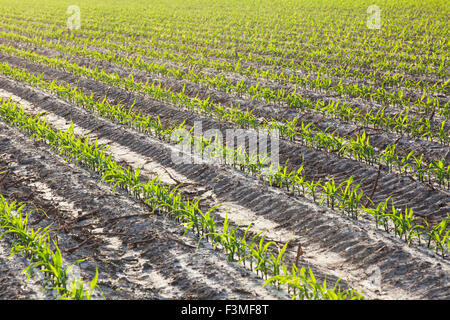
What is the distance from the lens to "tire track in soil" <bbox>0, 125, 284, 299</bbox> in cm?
358

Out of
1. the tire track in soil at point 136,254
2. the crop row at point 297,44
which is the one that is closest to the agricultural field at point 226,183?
the tire track in soil at point 136,254

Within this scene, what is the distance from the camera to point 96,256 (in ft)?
13.2

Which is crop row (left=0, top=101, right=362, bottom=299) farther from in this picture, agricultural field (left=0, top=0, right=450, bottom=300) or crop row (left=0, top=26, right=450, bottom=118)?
crop row (left=0, top=26, right=450, bottom=118)

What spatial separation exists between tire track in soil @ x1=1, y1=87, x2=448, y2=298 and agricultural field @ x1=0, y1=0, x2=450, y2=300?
2cm

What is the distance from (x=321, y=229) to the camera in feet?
14.4

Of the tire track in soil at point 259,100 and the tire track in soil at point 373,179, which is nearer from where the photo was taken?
the tire track in soil at point 373,179

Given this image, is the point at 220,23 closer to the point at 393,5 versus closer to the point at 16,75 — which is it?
the point at 393,5

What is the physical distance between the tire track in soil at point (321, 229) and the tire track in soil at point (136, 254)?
0.90m

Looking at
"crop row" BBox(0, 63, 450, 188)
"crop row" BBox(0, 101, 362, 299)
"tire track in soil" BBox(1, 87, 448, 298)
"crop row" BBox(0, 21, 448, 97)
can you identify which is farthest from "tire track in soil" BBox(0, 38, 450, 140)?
"crop row" BBox(0, 101, 362, 299)

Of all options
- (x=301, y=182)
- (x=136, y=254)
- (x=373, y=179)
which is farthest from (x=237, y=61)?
(x=136, y=254)

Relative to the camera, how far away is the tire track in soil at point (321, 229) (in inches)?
146

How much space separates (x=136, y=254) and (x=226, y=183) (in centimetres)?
167

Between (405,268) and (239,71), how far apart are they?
7733 millimetres

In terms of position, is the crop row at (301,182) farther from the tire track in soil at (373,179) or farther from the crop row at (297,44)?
the crop row at (297,44)
